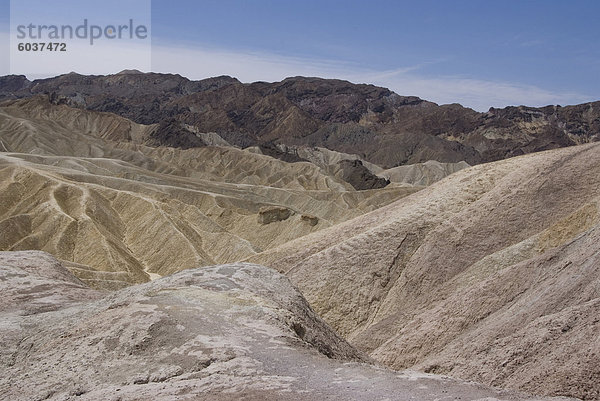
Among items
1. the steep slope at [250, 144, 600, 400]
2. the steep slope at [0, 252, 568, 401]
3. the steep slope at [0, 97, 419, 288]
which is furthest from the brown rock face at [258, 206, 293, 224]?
the steep slope at [0, 252, 568, 401]

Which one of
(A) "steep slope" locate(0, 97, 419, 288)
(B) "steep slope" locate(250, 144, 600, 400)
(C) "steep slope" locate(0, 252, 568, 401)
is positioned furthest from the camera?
(A) "steep slope" locate(0, 97, 419, 288)

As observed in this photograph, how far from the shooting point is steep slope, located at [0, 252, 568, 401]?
9.47 meters

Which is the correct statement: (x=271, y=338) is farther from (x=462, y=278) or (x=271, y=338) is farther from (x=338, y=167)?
(x=338, y=167)

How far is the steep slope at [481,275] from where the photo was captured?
1252 centimetres

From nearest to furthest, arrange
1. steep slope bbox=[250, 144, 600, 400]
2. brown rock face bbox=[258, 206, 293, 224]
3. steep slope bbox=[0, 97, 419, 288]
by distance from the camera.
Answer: steep slope bbox=[250, 144, 600, 400]
steep slope bbox=[0, 97, 419, 288]
brown rock face bbox=[258, 206, 293, 224]

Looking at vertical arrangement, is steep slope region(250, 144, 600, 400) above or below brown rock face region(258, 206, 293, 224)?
above

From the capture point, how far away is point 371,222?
2742cm

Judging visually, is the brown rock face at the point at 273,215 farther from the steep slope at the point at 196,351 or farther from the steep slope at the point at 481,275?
the steep slope at the point at 196,351

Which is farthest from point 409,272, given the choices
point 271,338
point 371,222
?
point 271,338

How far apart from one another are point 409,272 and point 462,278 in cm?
242

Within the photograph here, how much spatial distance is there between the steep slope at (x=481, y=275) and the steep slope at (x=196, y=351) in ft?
9.73

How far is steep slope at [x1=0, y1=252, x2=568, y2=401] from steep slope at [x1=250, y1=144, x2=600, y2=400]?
296 cm

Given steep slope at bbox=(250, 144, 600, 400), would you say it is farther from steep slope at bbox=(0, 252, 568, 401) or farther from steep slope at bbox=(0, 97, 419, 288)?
steep slope at bbox=(0, 97, 419, 288)

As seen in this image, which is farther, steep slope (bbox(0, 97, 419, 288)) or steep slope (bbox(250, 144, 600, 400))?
steep slope (bbox(0, 97, 419, 288))
